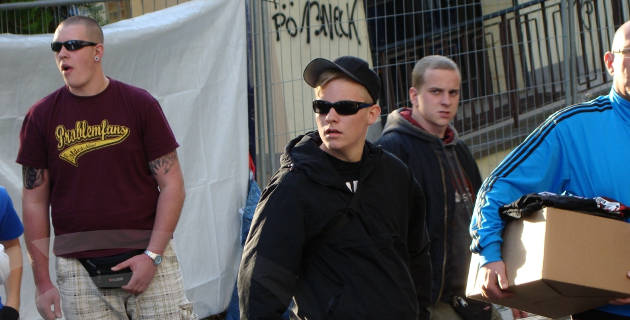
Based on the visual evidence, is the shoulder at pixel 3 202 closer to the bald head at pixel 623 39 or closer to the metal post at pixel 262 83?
the metal post at pixel 262 83

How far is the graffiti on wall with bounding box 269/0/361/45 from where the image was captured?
6.93 meters

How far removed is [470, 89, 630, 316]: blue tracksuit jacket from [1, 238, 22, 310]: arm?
6.92 ft

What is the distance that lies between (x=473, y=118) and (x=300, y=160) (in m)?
4.15

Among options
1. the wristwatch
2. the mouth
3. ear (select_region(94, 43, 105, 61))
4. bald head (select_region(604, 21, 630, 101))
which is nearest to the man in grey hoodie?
the mouth

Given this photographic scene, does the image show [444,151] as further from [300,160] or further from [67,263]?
[67,263]

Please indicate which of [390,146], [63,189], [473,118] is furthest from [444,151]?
[473,118]

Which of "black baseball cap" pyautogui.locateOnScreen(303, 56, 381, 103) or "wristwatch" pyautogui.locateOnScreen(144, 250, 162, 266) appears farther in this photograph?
"wristwatch" pyautogui.locateOnScreen(144, 250, 162, 266)

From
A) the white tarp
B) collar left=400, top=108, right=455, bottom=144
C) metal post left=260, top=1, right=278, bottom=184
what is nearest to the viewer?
collar left=400, top=108, right=455, bottom=144

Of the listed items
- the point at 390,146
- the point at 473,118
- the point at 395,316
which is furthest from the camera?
the point at 473,118

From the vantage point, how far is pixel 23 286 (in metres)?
6.14

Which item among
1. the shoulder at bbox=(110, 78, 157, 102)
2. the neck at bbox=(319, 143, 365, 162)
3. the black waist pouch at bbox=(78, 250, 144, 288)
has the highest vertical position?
the shoulder at bbox=(110, 78, 157, 102)

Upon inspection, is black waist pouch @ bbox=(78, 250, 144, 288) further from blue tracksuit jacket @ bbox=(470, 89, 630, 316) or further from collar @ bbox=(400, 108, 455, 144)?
blue tracksuit jacket @ bbox=(470, 89, 630, 316)

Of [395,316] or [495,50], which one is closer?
[395,316]

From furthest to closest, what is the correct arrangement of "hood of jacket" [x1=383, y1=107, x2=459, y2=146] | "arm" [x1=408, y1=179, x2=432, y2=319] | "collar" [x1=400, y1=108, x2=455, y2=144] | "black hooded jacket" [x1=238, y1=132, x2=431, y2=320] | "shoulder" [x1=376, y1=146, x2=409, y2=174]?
"collar" [x1=400, y1=108, x2=455, y2=144]
"hood of jacket" [x1=383, y1=107, x2=459, y2=146]
"arm" [x1=408, y1=179, x2=432, y2=319]
"shoulder" [x1=376, y1=146, x2=409, y2=174]
"black hooded jacket" [x1=238, y1=132, x2=431, y2=320]
